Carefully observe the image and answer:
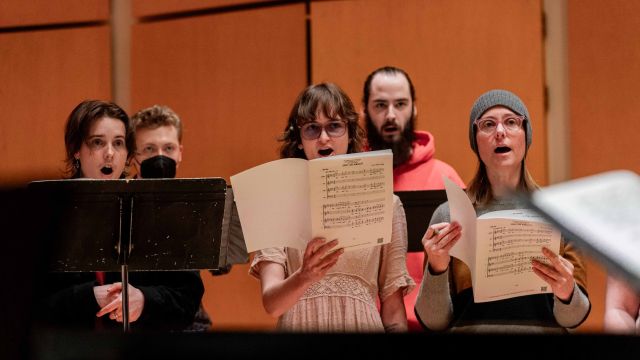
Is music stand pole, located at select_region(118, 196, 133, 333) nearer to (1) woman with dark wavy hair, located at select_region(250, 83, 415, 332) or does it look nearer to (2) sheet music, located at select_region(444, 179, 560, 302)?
(1) woman with dark wavy hair, located at select_region(250, 83, 415, 332)

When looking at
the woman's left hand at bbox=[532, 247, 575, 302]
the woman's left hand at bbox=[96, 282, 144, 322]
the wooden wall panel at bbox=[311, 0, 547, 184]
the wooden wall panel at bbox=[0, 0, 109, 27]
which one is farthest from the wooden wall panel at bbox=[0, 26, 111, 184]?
the woman's left hand at bbox=[532, 247, 575, 302]

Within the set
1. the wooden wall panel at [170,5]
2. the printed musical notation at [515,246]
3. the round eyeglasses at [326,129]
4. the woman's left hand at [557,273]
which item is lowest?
the woman's left hand at [557,273]

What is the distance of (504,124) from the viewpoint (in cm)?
254

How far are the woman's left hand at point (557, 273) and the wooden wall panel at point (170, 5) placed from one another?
3149 millimetres

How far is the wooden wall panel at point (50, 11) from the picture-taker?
5.01 meters

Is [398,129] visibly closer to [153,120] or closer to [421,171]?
Result: [421,171]

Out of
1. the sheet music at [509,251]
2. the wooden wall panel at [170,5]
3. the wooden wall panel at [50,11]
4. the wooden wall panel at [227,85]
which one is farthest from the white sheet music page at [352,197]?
the wooden wall panel at [50,11]

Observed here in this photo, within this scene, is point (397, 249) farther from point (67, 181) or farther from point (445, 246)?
point (67, 181)

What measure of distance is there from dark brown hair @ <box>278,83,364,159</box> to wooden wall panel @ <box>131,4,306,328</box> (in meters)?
2.12

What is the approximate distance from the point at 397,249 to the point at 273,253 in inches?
14.5

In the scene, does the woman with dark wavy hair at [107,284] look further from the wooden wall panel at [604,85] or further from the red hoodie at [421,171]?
the wooden wall panel at [604,85]

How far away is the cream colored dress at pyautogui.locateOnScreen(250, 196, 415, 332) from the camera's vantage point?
2.31 m

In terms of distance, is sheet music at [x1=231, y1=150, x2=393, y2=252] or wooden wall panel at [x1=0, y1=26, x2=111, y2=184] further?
wooden wall panel at [x1=0, y1=26, x2=111, y2=184]

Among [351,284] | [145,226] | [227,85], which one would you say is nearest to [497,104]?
[351,284]
